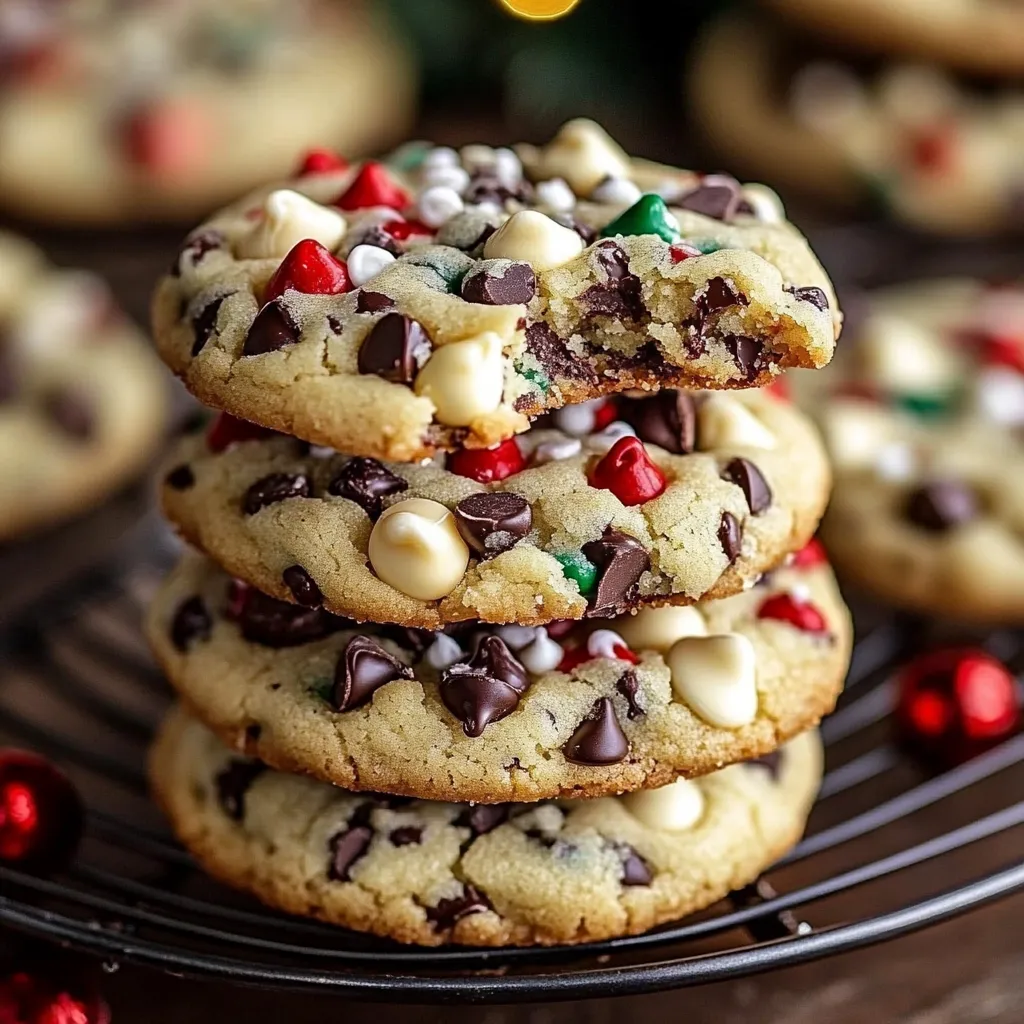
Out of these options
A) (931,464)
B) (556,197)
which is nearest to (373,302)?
(556,197)

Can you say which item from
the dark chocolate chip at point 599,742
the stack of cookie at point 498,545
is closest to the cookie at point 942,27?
the stack of cookie at point 498,545

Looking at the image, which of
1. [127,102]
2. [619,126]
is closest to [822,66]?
[619,126]

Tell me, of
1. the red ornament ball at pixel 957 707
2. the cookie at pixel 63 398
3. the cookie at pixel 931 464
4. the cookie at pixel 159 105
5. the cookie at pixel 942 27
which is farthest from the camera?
the cookie at pixel 159 105

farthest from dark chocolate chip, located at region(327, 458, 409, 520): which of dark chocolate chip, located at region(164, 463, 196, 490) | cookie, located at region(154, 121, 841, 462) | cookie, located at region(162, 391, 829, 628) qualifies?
dark chocolate chip, located at region(164, 463, 196, 490)

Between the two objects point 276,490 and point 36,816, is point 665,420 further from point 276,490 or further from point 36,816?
point 36,816

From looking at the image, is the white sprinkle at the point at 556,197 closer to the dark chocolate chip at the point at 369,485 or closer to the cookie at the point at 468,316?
the cookie at the point at 468,316

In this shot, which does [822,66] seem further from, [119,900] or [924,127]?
[119,900]
